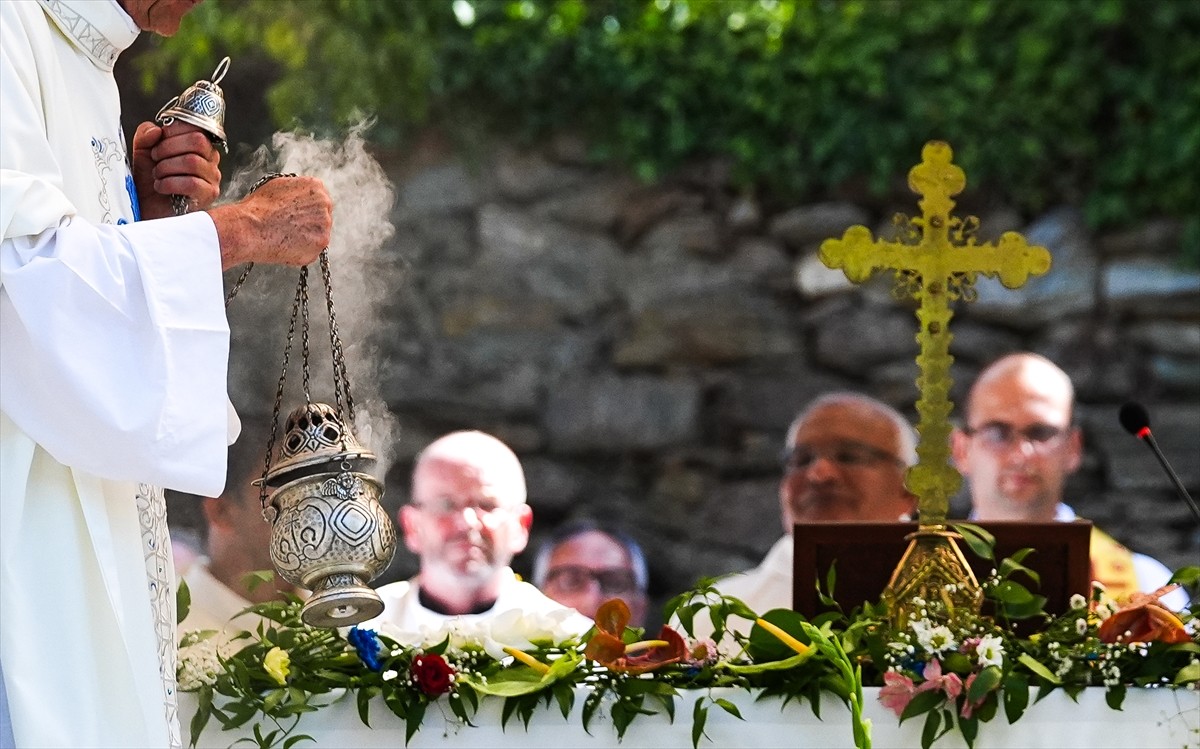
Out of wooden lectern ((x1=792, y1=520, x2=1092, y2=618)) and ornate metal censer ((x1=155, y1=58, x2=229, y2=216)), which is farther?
wooden lectern ((x1=792, y1=520, x2=1092, y2=618))

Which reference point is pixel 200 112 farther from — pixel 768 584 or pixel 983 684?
pixel 768 584

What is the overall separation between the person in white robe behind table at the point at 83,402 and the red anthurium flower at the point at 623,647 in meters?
0.71

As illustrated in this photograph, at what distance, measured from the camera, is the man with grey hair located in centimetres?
639

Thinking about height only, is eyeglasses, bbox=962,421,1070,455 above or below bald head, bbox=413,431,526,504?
above

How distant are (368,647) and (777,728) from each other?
26.4 inches

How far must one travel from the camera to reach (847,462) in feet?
22.0

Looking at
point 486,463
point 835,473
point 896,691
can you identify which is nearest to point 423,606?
point 486,463

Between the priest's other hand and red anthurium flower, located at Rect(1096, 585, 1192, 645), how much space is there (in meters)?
1.42

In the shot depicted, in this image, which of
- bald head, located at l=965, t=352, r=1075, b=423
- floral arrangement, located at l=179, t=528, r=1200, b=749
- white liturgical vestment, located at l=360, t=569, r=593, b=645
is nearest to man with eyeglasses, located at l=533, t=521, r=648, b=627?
white liturgical vestment, located at l=360, t=569, r=593, b=645

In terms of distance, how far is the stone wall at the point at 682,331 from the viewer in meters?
7.55

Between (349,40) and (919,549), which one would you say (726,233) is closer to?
(349,40)

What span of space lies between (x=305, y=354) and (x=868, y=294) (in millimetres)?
5584

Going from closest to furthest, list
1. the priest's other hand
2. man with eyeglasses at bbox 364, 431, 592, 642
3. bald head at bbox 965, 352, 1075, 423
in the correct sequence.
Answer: the priest's other hand < man with eyeglasses at bbox 364, 431, 592, 642 < bald head at bbox 965, 352, 1075, 423

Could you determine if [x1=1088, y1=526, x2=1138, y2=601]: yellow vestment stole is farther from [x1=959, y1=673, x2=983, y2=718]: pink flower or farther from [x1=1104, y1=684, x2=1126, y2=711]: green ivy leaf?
[x1=959, y1=673, x2=983, y2=718]: pink flower
